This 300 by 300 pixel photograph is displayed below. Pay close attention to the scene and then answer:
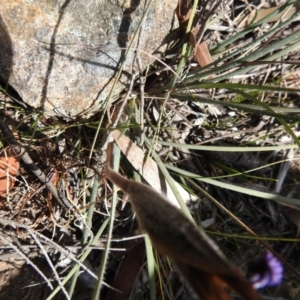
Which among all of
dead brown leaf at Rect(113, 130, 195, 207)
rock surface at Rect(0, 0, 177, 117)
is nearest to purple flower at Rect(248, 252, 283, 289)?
dead brown leaf at Rect(113, 130, 195, 207)

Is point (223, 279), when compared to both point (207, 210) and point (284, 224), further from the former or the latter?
point (284, 224)

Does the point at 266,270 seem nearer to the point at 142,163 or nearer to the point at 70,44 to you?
the point at 142,163

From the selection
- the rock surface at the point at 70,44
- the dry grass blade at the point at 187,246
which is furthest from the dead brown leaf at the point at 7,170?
the dry grass blade at the point at 187,246

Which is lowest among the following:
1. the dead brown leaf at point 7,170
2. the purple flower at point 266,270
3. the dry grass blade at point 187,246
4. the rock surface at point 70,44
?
the purple flower at point 266,270

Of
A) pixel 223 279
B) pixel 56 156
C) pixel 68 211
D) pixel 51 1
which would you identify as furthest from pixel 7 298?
pixel 223 279

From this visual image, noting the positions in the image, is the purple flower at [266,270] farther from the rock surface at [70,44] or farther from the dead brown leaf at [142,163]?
the rock surface at [70,44]
